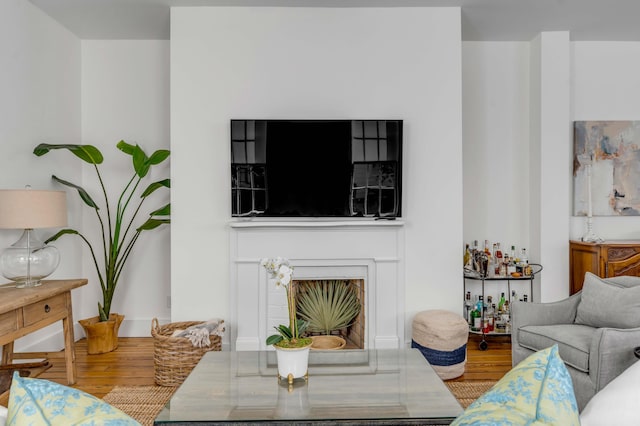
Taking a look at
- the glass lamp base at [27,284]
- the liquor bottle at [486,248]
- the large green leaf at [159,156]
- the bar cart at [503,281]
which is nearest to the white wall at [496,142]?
the liquor bottle at [486,248]

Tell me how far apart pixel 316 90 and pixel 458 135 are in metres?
1.18

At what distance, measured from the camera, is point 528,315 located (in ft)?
9.27

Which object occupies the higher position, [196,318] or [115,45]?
[115,45]

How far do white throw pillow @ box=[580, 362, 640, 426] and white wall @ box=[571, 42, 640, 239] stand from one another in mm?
3928

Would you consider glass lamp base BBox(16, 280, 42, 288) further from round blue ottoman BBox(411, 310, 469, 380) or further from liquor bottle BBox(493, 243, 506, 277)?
liquor bottle BBox(493, 243, 506, 277)

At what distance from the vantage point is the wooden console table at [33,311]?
2.46 m

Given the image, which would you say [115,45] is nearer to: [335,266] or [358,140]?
[358,140]

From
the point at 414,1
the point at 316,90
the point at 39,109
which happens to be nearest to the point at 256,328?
the point at 316,90

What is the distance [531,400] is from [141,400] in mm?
2683

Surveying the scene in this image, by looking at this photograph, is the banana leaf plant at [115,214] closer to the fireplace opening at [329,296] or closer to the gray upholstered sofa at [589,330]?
the fireplace opening at [329,296]

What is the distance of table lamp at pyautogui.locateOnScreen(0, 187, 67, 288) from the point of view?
272cm

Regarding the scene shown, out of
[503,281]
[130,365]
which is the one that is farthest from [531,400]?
[503,281]

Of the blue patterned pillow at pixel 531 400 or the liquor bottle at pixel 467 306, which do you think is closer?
the blue patterned pillow at pixel 531 400

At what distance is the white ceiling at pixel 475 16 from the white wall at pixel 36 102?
0.65 ft
